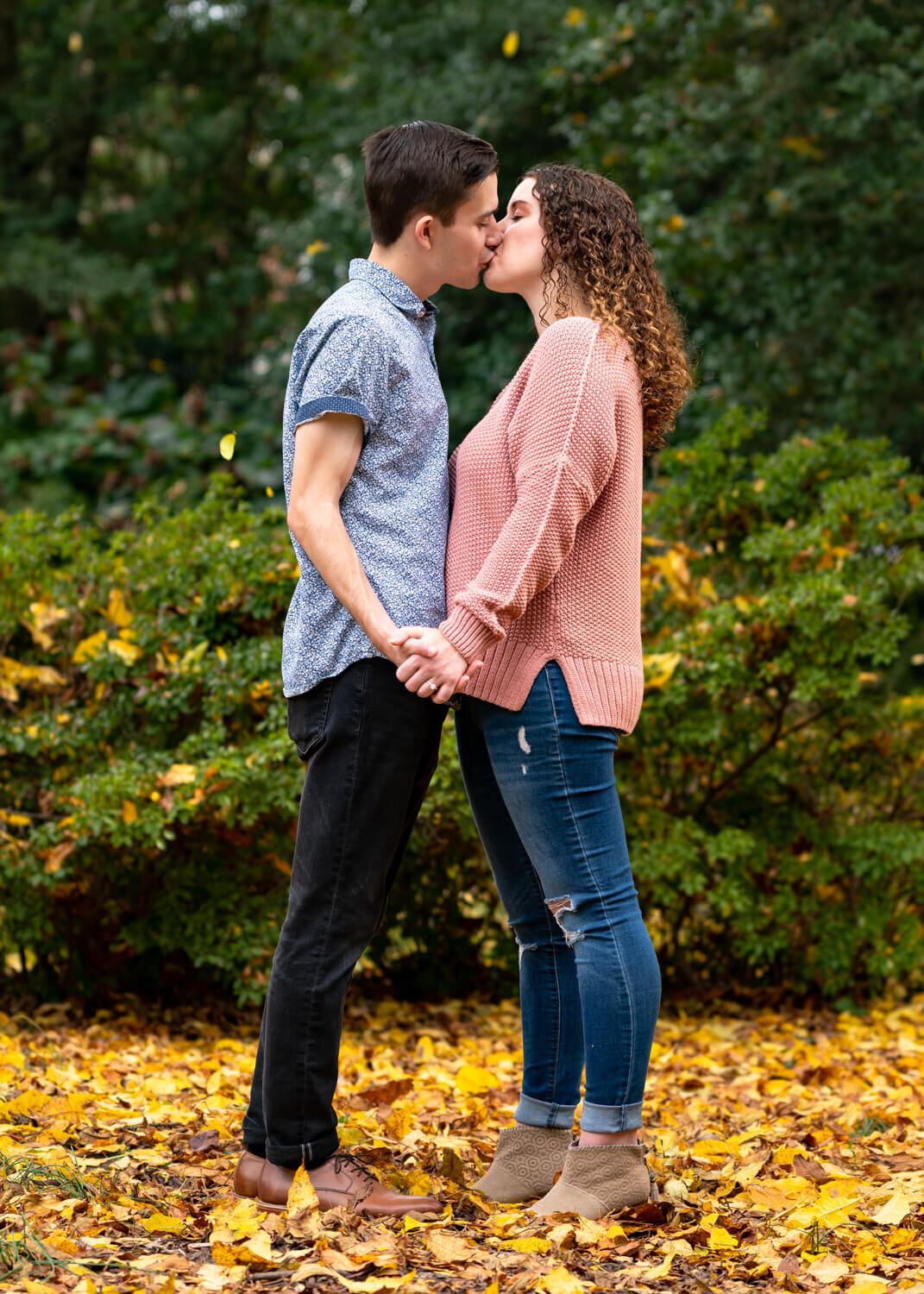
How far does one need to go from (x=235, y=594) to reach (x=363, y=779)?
1.89 meters

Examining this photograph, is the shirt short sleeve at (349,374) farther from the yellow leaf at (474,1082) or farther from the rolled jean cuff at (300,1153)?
the yellow leaf at (474,1082)

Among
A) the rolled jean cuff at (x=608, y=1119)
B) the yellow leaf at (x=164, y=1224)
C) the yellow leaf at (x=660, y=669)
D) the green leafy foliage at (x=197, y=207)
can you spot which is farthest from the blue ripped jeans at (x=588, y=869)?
the green leafy foliage at (x=197, y=207)

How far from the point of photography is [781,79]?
6.80 metres

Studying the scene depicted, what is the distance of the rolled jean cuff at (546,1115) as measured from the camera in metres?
2.52

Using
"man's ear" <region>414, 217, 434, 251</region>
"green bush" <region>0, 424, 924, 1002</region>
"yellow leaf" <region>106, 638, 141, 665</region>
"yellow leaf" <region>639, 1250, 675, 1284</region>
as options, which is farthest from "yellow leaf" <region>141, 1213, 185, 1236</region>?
"yellow leaf" <region>106, 638, 141, 665</region>

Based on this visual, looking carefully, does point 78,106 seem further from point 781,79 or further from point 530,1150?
point 530,1150

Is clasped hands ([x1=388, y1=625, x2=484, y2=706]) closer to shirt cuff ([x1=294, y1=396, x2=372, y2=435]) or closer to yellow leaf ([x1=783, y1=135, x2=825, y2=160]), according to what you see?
shirt cuff ([x1=294, y1=396, x2=372, y2=435])

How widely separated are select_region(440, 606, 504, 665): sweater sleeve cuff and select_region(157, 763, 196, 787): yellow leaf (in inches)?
70.5

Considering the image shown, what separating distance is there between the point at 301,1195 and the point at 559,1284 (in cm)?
54

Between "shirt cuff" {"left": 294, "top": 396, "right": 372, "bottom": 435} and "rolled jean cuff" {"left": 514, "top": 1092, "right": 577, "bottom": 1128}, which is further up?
"shirt cuff" {"left": 294, "top": 396, "right": 372, "bottom": 435}

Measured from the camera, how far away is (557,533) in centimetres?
223

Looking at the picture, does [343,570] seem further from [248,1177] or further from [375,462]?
[248,1177]

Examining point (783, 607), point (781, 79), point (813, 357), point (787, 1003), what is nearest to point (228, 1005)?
point (787, 1003)

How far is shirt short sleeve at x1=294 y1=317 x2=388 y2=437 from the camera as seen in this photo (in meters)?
2.26
